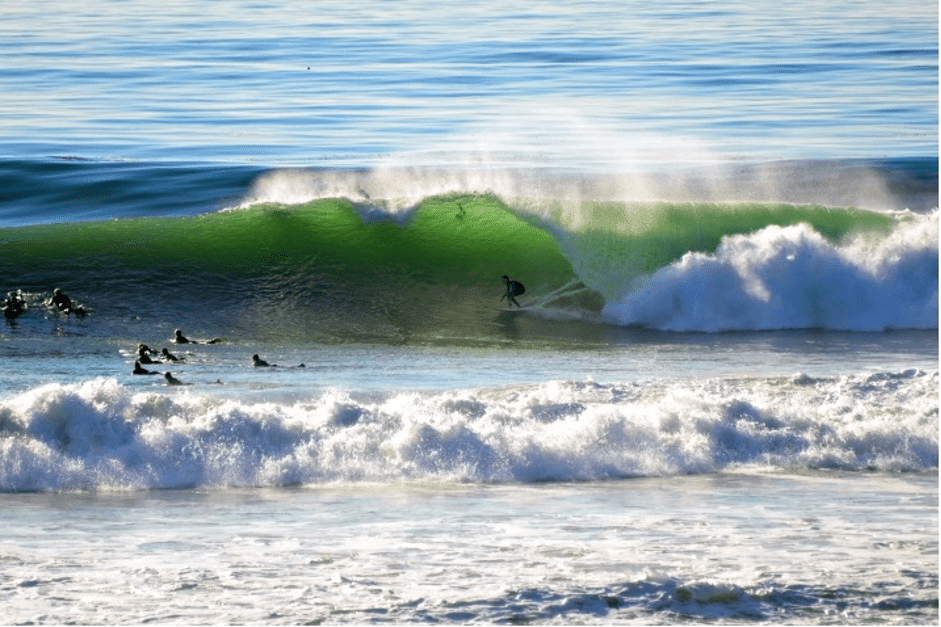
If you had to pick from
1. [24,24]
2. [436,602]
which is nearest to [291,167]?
[436,602]

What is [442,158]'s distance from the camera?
19.6 metres

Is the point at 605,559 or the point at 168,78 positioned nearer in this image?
the point at 605,559

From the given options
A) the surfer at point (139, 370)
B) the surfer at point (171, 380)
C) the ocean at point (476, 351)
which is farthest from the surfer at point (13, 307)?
the surfer at point (171, 380)

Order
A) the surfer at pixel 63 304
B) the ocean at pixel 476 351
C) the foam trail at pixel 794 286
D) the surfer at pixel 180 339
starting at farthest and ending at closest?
the surfer at pixel 63 304 → the foam trail at pixel 794 286 → the surfer at pixel 180 339 → the ocean at pixel 476 351

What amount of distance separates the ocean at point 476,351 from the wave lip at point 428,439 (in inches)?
→ 1.0

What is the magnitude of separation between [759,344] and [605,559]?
6.20m

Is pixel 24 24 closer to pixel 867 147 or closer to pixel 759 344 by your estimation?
pixel 867 147

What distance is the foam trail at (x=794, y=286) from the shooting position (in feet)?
44.5

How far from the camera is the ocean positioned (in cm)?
672

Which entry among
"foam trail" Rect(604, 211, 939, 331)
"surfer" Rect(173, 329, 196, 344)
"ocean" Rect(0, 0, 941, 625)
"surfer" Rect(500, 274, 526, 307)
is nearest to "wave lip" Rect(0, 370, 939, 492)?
"ocean" Rect(0, 0, 941, 625)

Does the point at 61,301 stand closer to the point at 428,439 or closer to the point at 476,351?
the point at 476,351

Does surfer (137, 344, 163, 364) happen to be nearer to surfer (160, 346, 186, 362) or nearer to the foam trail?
surfer (160, 346, 186, 362)

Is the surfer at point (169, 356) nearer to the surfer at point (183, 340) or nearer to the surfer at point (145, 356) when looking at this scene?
the surfer at point (145, 356)

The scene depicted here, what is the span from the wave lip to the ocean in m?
0.03
